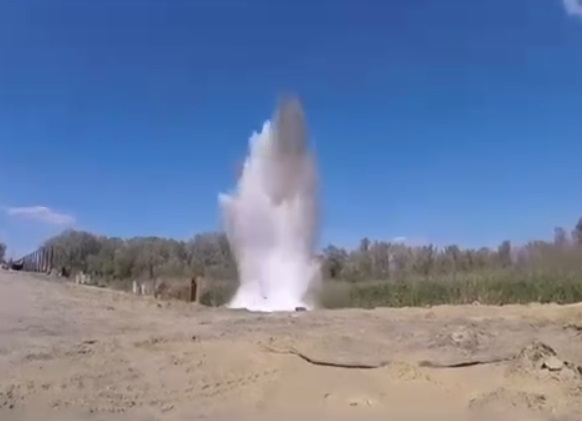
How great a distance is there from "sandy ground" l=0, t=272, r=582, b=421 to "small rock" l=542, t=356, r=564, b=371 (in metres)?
0.01

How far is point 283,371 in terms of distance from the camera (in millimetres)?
7469

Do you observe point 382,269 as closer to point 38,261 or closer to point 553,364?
point 38,261

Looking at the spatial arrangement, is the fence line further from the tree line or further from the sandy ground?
the sandy ground

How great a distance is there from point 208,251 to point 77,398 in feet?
119

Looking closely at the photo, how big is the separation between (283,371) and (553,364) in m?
2.78

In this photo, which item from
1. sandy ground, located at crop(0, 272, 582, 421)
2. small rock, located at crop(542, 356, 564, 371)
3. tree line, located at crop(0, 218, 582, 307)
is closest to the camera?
sandy ground, located at crop(0, 272, 582, 421)

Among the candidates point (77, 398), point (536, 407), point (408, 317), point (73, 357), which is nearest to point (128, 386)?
point (77, 398)

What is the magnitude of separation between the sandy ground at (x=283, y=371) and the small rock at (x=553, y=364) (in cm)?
1

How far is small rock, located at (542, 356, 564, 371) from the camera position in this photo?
7391 millimetres

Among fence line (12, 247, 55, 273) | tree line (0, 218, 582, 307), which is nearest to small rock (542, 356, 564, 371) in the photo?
tree line (0, 218, 582, 307)

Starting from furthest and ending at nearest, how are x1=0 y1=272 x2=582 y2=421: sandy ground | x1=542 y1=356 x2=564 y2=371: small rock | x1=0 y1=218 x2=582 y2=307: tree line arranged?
x1=0 y1=218 x2=582 y2=307: tree line → x1=542 y1=356 x2=564 y2=371: small rock → x1=0 y1=272 x2=582 y2=421: sandy ground

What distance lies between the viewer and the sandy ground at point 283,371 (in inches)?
266

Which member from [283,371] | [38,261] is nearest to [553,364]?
[283,371]

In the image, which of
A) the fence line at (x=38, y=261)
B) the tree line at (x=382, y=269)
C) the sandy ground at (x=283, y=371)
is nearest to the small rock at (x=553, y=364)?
the sandy ground at (x=283, y=371)
